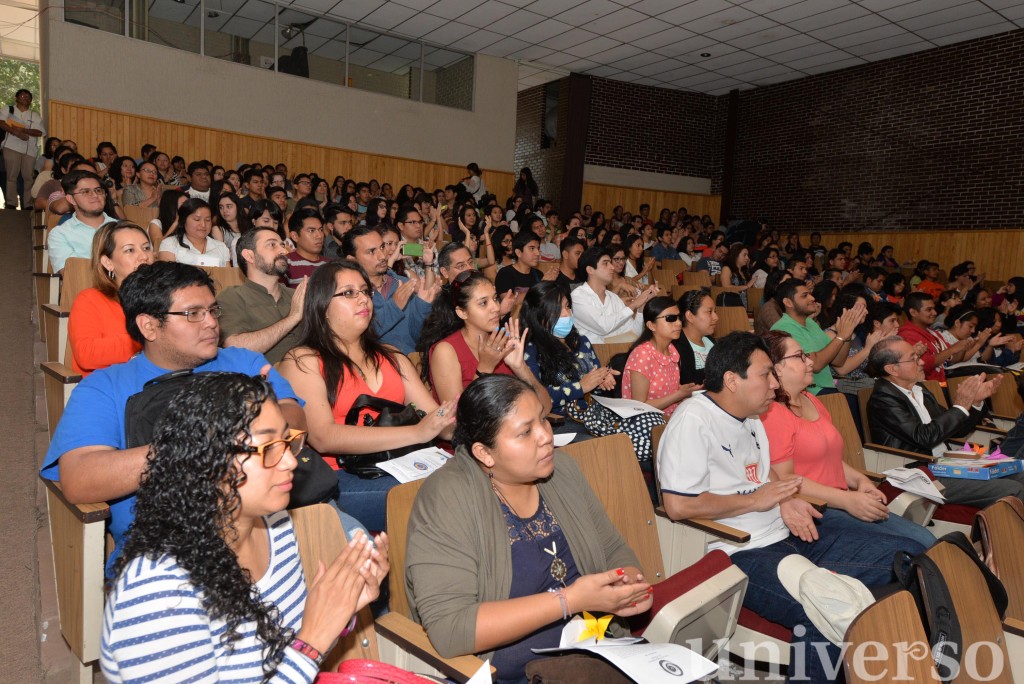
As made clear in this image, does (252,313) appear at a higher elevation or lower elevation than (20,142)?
lower

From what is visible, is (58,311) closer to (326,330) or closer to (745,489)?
(326,330)

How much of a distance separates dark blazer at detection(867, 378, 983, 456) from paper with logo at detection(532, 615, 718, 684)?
2497 mm

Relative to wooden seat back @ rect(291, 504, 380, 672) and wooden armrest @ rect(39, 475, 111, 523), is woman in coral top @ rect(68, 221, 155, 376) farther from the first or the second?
wooden seat back @ rect(291, 504, 380, 672)

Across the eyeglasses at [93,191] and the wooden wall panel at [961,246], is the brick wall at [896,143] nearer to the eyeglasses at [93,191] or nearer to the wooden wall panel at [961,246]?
the wooden wall panel at [961,246]

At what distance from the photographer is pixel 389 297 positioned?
3887mm

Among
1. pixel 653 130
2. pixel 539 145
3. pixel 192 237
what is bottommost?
pixel 192 237

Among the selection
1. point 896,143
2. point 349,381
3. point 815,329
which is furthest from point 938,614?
point 896,143

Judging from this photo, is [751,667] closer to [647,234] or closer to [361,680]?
[361,680]

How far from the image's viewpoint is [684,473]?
2.29 meters

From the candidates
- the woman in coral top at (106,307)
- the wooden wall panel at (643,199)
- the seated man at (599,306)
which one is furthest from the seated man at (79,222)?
the wooden wall panel at (643,199)

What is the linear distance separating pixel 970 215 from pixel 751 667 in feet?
32.9

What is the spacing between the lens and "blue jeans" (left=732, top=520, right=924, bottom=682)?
73.6 inches

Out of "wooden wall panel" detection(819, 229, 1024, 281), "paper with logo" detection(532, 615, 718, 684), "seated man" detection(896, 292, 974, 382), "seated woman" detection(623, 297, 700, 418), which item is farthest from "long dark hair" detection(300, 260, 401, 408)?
"wooden wall panel" detection(819, 229, 1024, 281)

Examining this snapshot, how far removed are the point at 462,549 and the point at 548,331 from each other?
183 cm
